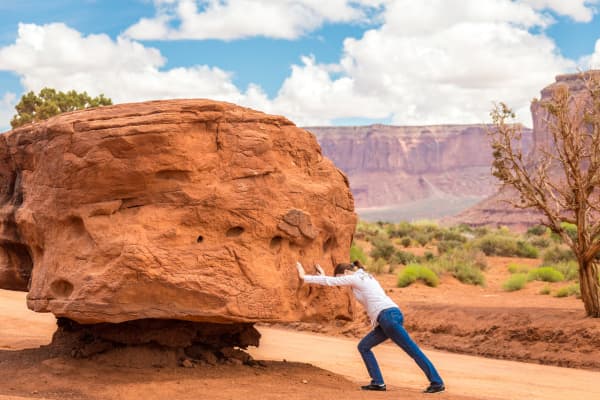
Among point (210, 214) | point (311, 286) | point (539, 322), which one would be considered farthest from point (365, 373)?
point (539, 322)

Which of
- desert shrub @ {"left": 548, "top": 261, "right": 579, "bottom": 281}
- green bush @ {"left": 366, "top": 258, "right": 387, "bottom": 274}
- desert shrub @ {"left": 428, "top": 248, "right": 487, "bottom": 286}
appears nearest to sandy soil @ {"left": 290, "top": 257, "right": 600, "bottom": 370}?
desert shrub @ {"left": 548, "top": 261, "right": 579, "bottom": 281}

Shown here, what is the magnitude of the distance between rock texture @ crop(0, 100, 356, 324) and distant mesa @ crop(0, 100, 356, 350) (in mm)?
12

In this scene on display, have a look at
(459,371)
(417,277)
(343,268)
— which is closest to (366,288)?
(343,268)

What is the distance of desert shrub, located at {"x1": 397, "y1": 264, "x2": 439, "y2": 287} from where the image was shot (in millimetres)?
24406

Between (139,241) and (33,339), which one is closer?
(139,241)

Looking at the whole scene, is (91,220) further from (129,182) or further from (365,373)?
(365,373)

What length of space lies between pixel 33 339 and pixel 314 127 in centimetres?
11568

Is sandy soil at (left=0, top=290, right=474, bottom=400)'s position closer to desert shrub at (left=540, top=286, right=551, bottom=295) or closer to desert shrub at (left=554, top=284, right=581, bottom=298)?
desert shrub at (left=554, top=284, right=581, bottom=298)

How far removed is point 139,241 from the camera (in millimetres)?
7883

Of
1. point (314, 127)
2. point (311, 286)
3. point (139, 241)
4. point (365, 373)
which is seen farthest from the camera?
point (314, 127)

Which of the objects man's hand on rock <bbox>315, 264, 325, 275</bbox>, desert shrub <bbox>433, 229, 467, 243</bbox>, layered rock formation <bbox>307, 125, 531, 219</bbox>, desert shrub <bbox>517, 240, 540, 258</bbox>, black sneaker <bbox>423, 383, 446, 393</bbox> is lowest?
black sneaker <bbox>423, 383, 446, 393</bbox>

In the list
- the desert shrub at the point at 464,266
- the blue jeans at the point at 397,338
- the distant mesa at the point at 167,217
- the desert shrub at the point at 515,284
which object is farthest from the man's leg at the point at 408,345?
the desert shrub at the point at 464,266

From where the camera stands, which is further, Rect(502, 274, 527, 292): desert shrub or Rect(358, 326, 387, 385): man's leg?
Rect(502, 274, 527, 292): desert shrub

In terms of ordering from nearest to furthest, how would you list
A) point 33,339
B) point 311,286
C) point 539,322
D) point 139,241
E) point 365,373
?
point 139,241 → point 311,286 → point 365,373 → point 33,339 → point 539,322
